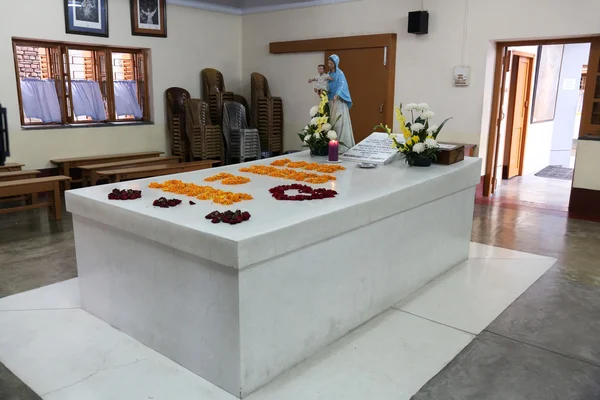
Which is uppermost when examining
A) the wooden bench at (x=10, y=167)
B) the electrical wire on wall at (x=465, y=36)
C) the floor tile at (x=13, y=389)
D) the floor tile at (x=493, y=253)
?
the electrical wire on wall at (x=465, y=36)

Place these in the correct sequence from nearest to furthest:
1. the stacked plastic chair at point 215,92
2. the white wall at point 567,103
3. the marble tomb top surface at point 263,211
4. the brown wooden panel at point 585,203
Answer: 1. the marble tomb top surface at point 263,211
2. the brown wooden panel at point 585,203
3. the stacked plastic chair at point 215,92
4. the white wall at point 567,103

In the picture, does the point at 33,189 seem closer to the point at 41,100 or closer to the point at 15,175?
the point at 15,175

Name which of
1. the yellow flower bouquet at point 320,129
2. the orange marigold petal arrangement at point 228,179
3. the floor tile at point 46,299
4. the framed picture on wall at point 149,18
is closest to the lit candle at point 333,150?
the yellow flower bouquet at point 320,129

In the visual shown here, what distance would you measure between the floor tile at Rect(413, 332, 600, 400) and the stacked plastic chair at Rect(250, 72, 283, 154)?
6.39 meters

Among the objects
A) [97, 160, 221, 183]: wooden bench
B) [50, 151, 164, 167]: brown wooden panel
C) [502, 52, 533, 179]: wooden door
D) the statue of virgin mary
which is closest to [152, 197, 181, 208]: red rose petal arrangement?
the statue of virgin mary

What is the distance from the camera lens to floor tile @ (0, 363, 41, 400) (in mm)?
2453

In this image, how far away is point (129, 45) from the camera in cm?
776

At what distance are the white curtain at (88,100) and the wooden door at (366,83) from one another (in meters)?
3.65

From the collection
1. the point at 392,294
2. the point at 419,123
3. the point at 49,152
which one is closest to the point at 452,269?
the point at 392,294

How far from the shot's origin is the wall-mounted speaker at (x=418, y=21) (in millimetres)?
6871

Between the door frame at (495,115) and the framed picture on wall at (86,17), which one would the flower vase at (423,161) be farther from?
the framed picture on wall at (86,17)

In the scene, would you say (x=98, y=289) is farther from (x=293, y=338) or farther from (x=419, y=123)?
(x=419, y=123)

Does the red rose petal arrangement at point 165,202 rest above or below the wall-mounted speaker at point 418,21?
below

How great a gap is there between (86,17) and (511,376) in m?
7.06
